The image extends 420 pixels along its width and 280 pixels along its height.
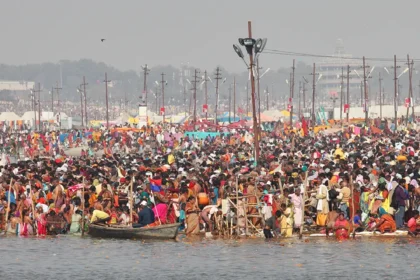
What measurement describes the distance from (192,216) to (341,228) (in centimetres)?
390

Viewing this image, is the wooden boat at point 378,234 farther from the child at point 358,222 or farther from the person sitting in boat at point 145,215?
the person sitting in boat at point 145,215

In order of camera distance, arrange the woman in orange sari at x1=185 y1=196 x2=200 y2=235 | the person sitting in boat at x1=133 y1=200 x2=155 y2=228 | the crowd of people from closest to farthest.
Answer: the crowd of people, the person sitting in boat at x1=133 y1=200 x2=155 y2=228, the woman in orange sari at x1=185 y1=196 x2=200 y2=235

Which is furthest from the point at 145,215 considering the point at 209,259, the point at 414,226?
the point at 414,226

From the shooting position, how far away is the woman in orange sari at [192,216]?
32.2m

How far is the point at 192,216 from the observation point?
3241 cm

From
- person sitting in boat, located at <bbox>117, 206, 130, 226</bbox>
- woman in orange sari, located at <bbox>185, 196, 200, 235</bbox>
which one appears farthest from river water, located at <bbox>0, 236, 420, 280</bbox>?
person sitting in boat, located at <bbox>117, 206, 130, 226</bbox>

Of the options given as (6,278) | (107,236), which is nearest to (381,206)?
(107,236)

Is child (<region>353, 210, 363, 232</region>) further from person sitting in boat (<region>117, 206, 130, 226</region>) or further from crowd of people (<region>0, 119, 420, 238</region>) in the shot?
person sitting in boat (<region>117, 206, 130, 226</region>)

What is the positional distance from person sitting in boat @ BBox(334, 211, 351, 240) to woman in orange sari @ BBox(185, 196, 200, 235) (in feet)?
11.8

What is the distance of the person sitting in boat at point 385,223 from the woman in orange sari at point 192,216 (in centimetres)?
454

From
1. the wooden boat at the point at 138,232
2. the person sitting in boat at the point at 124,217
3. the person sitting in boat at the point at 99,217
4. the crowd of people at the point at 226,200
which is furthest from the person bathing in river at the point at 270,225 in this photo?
the person sitting in boat at the point at 99,217

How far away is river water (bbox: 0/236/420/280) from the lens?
27531 millimetres

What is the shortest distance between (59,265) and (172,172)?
10.0 meters

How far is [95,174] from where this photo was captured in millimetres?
39312
